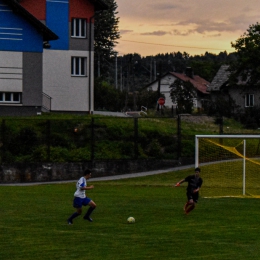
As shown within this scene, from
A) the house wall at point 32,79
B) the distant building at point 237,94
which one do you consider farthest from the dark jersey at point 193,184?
the distant building at point 237,94

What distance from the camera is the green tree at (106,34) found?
9006cm

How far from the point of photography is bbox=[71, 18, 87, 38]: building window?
176ft

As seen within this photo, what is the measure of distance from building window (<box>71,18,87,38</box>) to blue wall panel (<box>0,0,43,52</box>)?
6285mm

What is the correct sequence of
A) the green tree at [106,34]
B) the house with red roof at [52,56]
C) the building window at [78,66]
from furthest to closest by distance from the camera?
the green tree at [106,34] → the building window at [78,66] → the house with red roof at [52,56]

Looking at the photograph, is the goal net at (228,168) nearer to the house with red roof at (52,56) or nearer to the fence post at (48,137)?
the fence post at (48,137)

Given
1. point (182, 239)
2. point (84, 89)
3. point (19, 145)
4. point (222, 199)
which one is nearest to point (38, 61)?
point (84, 89)

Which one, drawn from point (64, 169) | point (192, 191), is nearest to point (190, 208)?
point (192, 191)

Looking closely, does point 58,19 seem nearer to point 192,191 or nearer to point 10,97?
point 10,97

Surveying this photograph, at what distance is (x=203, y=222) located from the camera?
1945 cm

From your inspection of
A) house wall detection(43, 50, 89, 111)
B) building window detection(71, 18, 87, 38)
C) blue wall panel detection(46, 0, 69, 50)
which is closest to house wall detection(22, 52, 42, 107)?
house wall detection(43, 50, 89, 111)

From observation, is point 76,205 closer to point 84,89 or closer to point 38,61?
point 38,61

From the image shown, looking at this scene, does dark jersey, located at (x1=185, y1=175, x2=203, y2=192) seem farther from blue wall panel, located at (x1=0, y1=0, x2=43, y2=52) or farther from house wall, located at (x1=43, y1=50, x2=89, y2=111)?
house wall, located at (x1=43, y1=50, x2=89, y2=111)

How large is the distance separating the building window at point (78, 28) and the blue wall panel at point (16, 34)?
247 inches

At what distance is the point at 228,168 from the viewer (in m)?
33.5
